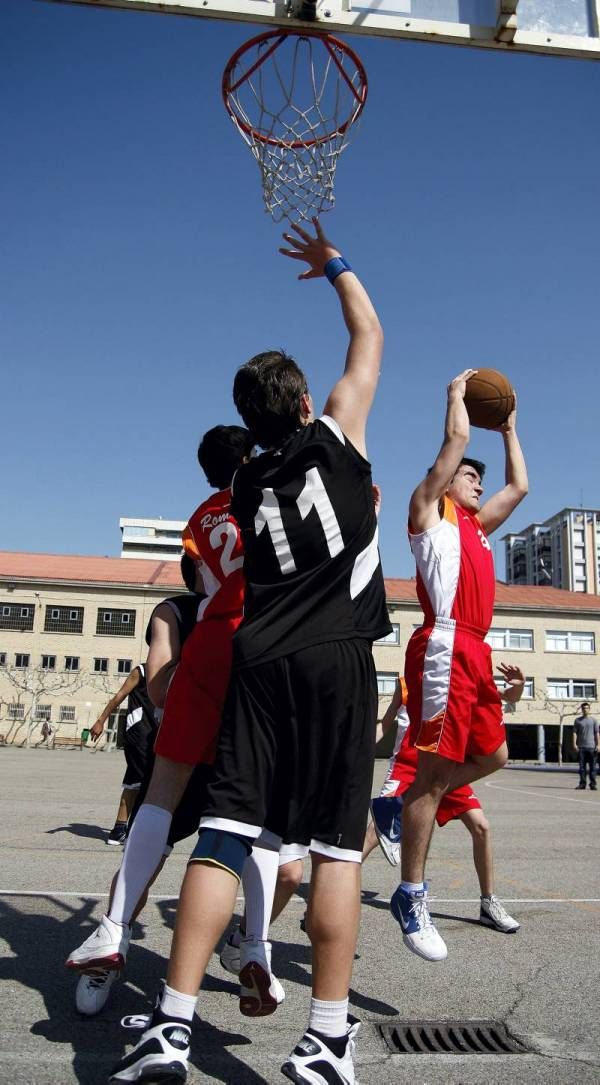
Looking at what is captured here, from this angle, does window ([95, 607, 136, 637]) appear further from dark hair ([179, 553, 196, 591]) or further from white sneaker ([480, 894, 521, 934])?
dark hair ([179, 553, 196, 591])

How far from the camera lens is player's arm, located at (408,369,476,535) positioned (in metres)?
3.92

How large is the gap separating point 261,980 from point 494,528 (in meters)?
2.86

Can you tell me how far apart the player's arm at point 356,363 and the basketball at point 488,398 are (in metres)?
1.71

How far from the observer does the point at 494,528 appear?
15.9ft

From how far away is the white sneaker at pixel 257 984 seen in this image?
2.62 m

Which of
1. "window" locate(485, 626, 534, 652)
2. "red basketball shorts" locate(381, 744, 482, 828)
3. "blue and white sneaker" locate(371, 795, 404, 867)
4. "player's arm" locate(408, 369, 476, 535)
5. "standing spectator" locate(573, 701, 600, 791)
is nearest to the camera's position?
"player's arm" locate(408, 369, 476, 535)

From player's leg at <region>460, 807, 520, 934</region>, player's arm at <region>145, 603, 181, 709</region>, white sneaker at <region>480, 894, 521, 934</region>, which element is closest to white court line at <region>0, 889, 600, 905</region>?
player's leg at <region>460, 807, 520, 934</region>

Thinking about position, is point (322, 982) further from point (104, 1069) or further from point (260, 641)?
point (260, 641)

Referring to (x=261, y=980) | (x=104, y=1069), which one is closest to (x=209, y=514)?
(x=261, y=980)

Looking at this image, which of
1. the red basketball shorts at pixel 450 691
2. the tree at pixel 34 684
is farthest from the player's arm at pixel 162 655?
the tree at pixel 34 684

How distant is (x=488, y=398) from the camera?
15.9ft

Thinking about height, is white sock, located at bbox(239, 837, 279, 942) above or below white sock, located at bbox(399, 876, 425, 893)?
above

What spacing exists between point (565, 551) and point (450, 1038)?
414 feet

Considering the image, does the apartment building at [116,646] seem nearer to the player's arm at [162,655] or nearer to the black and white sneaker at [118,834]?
the black and white sneaker at [118,834]
